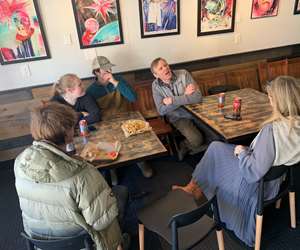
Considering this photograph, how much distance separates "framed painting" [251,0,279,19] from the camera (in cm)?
347

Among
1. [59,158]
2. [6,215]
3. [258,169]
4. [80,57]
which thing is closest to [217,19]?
[80,57]

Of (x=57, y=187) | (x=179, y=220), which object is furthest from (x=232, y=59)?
(x=57, y=187)

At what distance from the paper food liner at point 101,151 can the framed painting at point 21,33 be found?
1.48m

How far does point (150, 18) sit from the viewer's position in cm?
309

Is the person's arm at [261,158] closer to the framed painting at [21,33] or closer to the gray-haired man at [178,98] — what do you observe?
the gray-haired man at [178,98]

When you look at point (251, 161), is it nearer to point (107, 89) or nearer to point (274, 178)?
point (274, 178)

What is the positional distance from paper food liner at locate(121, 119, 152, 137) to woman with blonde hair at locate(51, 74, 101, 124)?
14.8 inches

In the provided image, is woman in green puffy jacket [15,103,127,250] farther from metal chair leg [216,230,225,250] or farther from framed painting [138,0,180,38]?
framed painting [138,0,180,38]

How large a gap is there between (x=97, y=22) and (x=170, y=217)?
2263mm

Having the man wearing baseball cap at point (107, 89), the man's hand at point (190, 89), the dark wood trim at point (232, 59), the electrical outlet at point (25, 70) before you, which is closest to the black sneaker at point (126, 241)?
the man wearing baseball cap at point (107, 89)

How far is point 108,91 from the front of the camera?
9.21 ft

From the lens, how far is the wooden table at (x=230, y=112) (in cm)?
204

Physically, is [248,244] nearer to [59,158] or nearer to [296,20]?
[59,158]

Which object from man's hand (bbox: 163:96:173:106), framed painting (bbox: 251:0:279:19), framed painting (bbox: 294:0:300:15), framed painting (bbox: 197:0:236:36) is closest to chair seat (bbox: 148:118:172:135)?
man's hand (bbox: 163:96:173:106)
